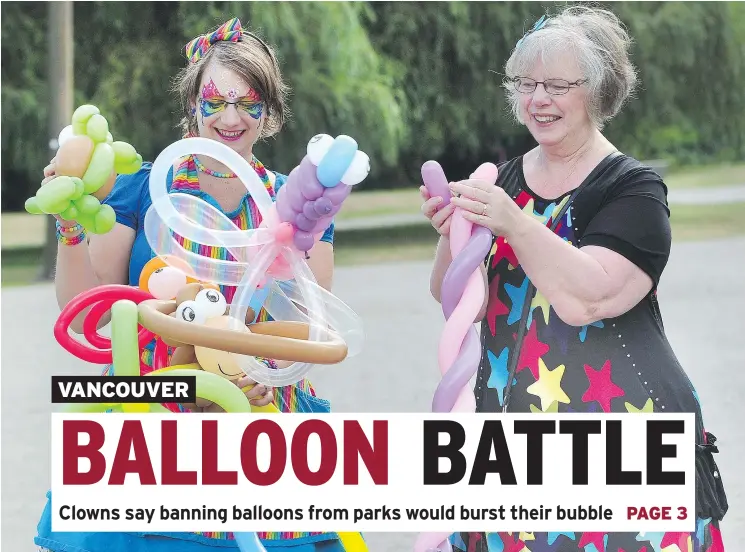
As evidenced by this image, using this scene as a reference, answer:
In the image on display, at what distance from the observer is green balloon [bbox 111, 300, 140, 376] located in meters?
2.45

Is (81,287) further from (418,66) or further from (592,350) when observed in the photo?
(418,66)

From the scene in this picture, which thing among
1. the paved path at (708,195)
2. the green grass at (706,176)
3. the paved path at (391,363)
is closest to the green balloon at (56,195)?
the paved path at (391,363)

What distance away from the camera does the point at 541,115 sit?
101 inches

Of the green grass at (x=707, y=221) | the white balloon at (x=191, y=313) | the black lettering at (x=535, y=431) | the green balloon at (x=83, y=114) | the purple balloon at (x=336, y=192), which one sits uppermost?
the green balloon at (x=83, y=114)

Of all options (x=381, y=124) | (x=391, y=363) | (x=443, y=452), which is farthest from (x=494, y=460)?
(x=381, y=124)

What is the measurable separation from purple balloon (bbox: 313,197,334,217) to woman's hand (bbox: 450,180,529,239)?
0.27 m

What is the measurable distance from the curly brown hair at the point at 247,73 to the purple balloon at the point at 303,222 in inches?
13.7

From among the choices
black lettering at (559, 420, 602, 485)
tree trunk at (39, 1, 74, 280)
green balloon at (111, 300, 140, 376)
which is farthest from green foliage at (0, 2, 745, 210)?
black lettering at (559, 420, 602, 485)

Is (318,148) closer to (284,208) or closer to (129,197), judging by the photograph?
(284,208)

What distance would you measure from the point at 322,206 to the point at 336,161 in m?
0.10

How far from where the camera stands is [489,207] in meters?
2.45

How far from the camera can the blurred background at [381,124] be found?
7.98 metres

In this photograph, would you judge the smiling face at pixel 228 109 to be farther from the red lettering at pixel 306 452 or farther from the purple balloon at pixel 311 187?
the red lettering at pixel 306 452

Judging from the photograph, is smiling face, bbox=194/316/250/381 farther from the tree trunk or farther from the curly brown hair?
the tree trunk
